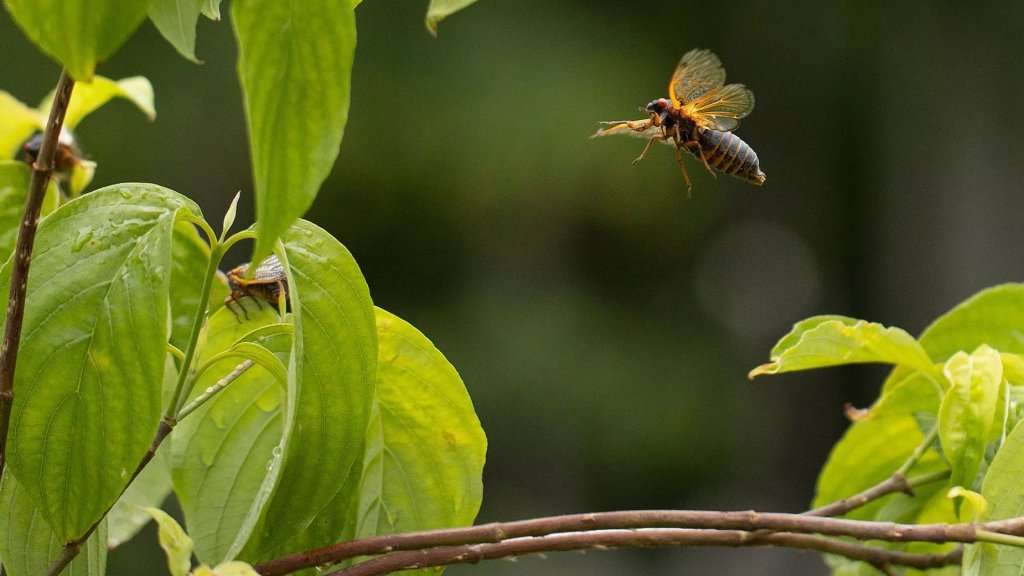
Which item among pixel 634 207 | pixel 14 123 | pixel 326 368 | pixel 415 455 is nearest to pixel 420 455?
pixel 415 455

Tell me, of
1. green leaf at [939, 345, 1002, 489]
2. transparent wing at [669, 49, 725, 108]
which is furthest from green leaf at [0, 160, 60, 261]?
green leaf at [939, 345, 1002, 489]

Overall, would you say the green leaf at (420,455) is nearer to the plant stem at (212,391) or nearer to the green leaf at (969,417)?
the plant stem at (212,391)

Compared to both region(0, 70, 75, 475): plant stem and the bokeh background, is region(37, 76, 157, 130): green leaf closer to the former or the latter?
region(0, 70, 75, 475): plant stem

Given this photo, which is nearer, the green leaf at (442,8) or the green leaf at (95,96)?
the green leaf at (442,8)

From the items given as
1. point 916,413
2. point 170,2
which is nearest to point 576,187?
point 916,413

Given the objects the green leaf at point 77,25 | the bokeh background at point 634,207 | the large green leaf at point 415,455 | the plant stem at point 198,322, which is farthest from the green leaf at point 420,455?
the bokeh background at point 634,207

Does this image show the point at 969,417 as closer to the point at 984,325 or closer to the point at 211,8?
the point at 984,325
